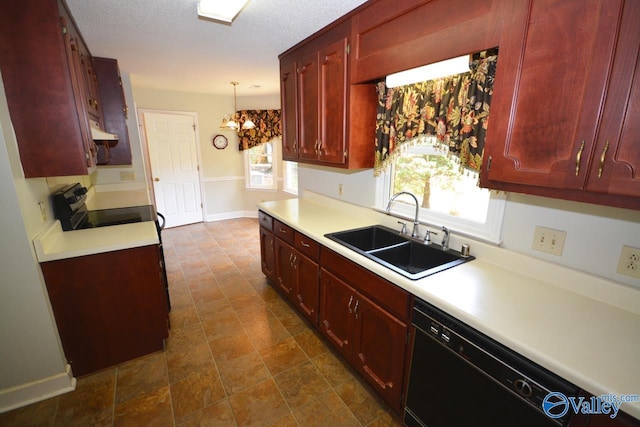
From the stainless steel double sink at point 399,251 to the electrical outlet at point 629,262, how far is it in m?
0.58

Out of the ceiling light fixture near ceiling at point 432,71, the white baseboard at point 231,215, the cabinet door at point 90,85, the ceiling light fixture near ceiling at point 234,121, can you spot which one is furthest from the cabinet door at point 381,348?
the white baseboard at point 231,215

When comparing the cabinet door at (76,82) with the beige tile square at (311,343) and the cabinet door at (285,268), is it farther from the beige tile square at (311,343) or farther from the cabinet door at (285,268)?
the beige tile square at (311,343)

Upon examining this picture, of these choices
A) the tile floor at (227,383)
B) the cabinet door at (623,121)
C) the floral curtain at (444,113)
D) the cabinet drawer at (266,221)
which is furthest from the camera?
the cabinet drawer at (266,221)

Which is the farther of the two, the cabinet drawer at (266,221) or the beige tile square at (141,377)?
the cabinet drawer at (266,221)

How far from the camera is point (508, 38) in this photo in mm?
1079

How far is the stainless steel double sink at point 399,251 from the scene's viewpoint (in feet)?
5.32

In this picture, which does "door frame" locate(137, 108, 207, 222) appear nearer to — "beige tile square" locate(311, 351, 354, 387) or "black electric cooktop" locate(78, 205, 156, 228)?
"black electric cooktop" locate(78, 205, 156, 228)

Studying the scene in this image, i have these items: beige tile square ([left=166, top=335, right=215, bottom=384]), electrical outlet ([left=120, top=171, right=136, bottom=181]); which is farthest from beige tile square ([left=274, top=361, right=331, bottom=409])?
electrical outlet ([left=120, top=171, right=136, bottom=181])

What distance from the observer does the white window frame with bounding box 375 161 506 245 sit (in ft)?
4.95

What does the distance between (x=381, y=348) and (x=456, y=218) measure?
0.89 metres

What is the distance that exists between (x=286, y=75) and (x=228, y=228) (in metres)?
3.20

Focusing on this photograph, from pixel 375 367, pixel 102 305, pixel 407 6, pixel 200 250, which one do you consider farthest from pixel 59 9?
pixel 200 250

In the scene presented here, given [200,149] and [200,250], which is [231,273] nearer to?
[200,250]

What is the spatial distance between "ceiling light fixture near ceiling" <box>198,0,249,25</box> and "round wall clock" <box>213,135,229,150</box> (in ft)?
12.2
